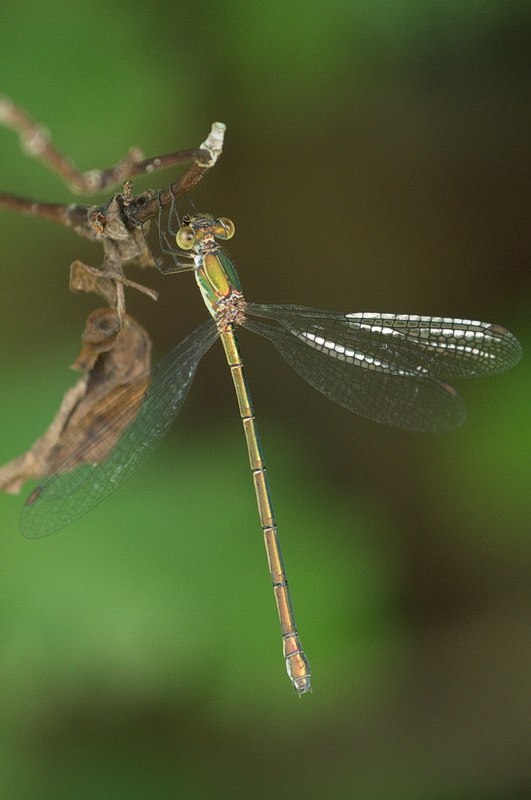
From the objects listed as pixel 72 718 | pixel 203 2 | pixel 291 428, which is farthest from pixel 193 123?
pixel 72 718

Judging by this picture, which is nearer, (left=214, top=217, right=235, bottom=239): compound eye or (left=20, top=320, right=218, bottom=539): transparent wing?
(left=20, top=320, right=218, bottom=539): transparent wing

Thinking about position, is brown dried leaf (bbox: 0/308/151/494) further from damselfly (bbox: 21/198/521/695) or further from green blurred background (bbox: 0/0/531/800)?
green blurred background (bbox: 0/0/531/800)

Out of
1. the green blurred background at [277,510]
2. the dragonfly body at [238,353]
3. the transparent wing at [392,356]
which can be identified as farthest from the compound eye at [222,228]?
the green blurred background at [277,510]

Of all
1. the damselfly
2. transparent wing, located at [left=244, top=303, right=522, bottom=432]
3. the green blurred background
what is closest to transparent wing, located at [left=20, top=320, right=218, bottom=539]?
the damselfly

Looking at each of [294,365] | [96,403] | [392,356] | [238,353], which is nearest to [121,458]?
[96,403]

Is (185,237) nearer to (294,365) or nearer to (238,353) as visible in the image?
(238,353)

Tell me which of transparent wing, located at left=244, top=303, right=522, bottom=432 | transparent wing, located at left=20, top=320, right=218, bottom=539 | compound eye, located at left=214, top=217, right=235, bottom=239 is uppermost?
compound eye, located at left=214, top=217, right=235, bottom=239

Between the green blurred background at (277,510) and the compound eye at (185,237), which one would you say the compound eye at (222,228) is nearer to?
the compound eye at (185,237)
